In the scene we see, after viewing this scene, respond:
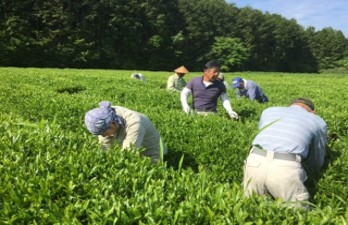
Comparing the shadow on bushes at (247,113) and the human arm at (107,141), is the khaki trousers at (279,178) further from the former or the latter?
the shadow on bushes at (247,113)

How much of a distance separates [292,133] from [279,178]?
548mm

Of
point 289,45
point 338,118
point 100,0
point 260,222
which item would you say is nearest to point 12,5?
point 100,0

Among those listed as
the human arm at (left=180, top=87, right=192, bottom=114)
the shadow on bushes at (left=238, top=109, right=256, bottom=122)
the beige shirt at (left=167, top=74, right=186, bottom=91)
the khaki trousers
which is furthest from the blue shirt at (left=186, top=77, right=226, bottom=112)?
the beige shirt at (left=167, top=74, right=186, bottom=91)

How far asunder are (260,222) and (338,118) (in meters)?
6.38

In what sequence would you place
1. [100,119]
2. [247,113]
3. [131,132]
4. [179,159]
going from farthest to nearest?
[247,113]
[179,159]
[131,132]
[100,119]

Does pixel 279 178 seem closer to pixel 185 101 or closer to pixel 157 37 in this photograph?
pixel 185 101

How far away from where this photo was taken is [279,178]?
4262 millimetres

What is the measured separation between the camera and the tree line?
168 feet

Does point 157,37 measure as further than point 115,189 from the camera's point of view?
Yes

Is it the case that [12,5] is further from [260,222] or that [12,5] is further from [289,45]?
[289,45]

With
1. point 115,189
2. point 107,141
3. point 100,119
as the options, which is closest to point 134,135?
point 107,141

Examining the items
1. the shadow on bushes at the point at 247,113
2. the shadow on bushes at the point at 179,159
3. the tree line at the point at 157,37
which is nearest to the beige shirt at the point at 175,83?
the shadow on bushes at the point at 247,113

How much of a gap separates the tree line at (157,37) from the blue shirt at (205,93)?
138 ft

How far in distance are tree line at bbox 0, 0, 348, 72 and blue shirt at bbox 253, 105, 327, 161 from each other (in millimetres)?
46103
